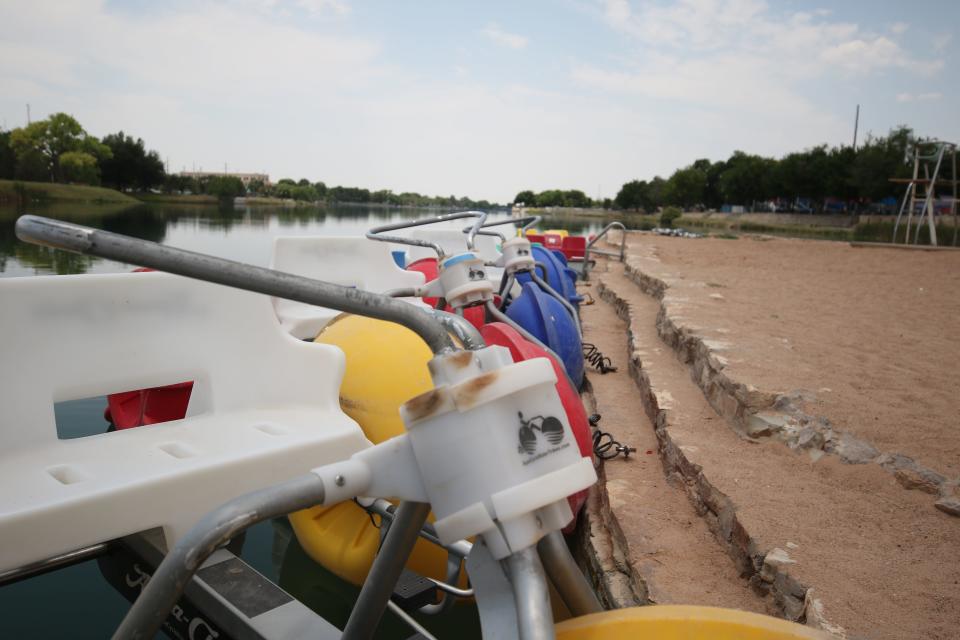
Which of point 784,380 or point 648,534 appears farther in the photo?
point 784,380

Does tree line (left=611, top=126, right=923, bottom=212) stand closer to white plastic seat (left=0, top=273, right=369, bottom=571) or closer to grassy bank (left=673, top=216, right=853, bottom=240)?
grassy bank (left=673, top=216, right=853, bottom=240)

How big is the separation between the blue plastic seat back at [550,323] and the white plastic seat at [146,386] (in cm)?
204

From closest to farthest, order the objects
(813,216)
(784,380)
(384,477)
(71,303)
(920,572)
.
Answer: (384,477)
(920,572)
(71,303)
(784,380)
(813,216)

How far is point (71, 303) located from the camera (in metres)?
2.17

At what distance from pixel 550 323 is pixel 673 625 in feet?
10.9

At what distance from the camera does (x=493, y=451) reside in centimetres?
78

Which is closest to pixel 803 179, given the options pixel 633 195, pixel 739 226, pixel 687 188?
pixel 739 226

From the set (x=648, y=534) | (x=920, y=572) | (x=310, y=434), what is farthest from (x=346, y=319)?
(x=920, y=572)

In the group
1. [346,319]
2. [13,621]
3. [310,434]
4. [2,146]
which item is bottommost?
[13,621]

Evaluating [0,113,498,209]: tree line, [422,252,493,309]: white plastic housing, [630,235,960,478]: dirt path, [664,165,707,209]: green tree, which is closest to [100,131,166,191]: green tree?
[0,113,498,209]: tree line

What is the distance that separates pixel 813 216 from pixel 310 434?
69100 mm

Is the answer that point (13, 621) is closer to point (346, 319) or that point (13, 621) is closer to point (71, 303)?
point (71, 303)

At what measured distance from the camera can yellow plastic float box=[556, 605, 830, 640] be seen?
2.98 ft

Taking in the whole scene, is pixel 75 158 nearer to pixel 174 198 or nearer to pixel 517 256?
pixel 174 198
